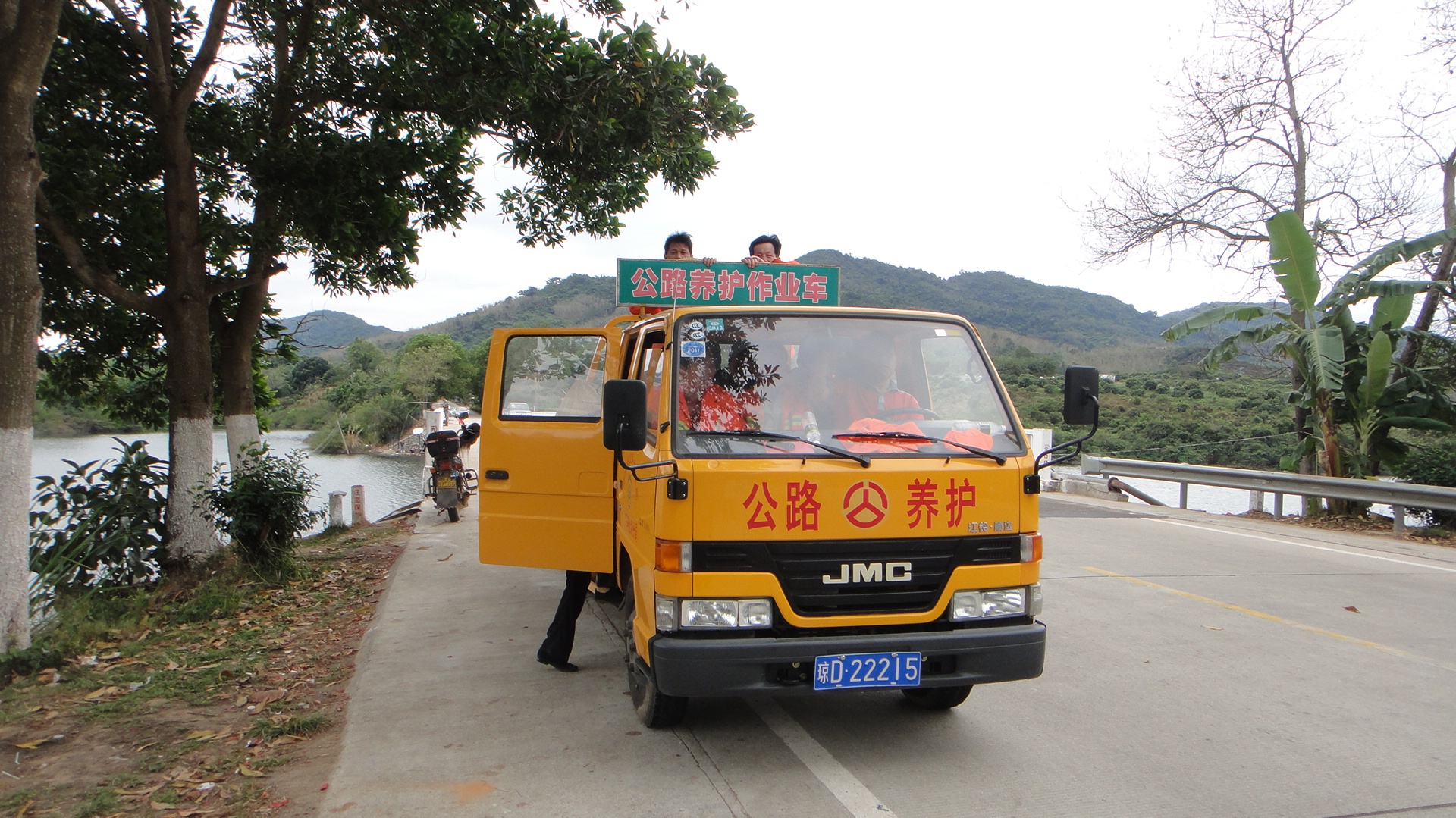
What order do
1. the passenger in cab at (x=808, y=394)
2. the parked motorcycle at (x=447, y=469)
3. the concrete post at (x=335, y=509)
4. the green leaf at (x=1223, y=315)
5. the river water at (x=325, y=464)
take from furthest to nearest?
the concrete post at (x=335, y=509)
the parked motorcycle at (x=447, y=469)
the green leaf at (x=1223, y=315)
the river water at (x=325, y=464)
the passenger in cab at (x=808, y=394)

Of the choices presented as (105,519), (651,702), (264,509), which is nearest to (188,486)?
(264,509)

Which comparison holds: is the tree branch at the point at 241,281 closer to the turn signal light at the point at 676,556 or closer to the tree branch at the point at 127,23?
the tree branch at the point at 127,23

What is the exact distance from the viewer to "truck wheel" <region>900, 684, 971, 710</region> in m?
4.66

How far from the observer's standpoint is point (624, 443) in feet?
12.9

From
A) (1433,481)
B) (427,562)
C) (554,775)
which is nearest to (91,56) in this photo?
(427,562)

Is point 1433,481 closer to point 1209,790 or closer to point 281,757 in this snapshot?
point 1209,790

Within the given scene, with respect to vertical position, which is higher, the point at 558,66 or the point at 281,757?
the point at 558,66

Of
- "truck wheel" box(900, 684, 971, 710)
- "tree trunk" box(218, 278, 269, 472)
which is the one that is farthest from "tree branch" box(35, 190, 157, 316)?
"truck wheel" box(900, 684, 971, 710)

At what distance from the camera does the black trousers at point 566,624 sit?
5.73 meters

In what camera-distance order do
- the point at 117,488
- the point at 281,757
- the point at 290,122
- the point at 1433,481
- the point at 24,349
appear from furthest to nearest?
the point at 1433,481 → the point at 290,122 → the point at 117,488 → the point at 24,349 → the point at 281,757

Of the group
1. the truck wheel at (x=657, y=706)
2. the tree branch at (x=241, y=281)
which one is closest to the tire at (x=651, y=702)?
the truck wheel at (x=657, y=706)

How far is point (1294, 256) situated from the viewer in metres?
12.7

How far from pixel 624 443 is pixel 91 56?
8.14 metres

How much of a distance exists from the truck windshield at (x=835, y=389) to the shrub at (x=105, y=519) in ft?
22.1
